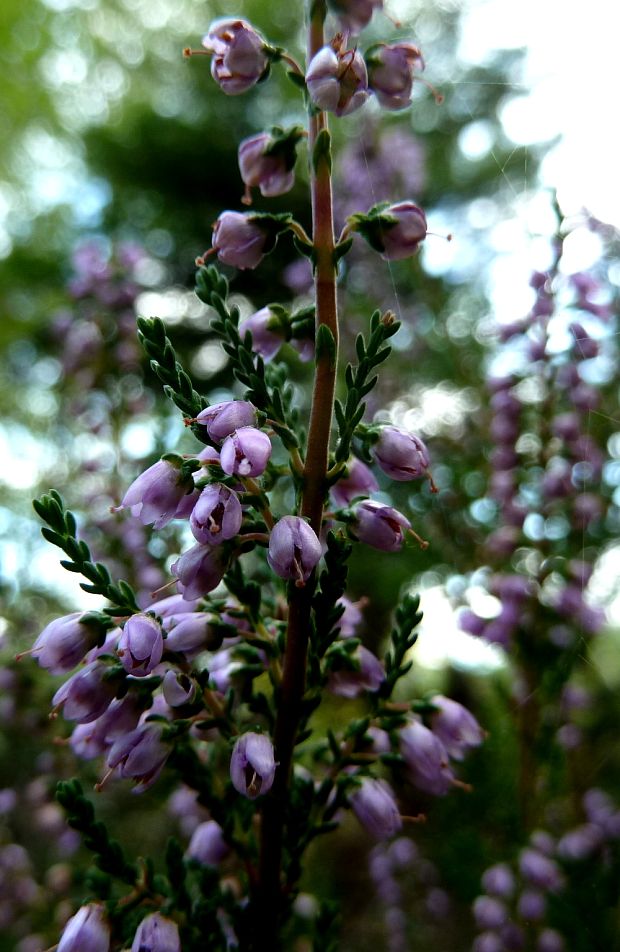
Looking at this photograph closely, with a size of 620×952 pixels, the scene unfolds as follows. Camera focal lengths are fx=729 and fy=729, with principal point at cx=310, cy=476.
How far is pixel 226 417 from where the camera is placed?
553 mm

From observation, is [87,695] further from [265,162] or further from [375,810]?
[265,162]

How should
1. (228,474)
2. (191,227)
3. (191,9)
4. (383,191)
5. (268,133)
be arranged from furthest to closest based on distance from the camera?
1. (191,9)
2. (191,227)
3. (383,191)
4. (268,133)
5. (228,474)

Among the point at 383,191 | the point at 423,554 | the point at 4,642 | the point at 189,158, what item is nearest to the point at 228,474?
the point at 4,642

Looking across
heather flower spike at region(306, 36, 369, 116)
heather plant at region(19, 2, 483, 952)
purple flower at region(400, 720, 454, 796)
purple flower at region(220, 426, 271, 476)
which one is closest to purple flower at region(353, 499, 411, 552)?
heather plant at region(19, 2, 483, 952)

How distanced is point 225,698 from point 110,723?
0.42 ft

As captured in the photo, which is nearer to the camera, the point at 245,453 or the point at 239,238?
the point at 245,453

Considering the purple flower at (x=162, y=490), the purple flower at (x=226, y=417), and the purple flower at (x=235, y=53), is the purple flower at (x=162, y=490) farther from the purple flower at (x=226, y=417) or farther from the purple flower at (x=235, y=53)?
the purple flower at (x=235, y=53)

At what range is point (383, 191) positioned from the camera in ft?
7.39

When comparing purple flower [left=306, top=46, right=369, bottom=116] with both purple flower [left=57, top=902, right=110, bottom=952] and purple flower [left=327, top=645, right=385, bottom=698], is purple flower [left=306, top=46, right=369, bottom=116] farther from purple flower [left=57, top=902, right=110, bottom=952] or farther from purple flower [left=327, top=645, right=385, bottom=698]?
purple flower [left=57, top=902, right=110, bottom=952]

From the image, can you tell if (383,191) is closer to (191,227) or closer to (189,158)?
(191,227)

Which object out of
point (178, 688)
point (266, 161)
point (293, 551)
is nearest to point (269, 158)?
point (266, 161)

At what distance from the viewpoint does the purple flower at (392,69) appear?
651 millimetres

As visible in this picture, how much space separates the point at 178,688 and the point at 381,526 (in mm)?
212

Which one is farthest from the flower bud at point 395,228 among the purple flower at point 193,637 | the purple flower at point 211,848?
the purple flower at point 211,848
